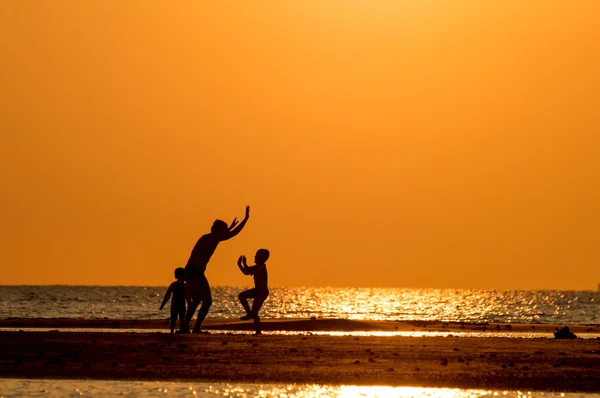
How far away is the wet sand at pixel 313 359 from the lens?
2447cm

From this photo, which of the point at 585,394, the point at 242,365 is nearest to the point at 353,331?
the point at 242,365

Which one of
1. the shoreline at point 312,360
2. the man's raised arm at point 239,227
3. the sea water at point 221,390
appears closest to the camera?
the sea water at point 221,390

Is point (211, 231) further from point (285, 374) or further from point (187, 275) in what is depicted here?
point (285, 374)

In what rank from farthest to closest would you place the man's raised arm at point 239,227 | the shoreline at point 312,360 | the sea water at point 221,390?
the man's raised arm at point 239,227
the shoreline at point 312,360
the sea water at point 221,390

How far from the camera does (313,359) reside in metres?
27.4

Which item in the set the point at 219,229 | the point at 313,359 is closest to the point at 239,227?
the point at 219,229

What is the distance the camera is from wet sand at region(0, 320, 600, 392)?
2447cm

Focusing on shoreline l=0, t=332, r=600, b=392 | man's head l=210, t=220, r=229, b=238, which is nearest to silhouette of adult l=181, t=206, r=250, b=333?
man's head l=210, t=220, r=229, b=238

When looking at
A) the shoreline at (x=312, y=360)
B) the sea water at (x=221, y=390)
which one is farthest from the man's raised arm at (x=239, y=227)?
the sea water at (x=221, y=390)

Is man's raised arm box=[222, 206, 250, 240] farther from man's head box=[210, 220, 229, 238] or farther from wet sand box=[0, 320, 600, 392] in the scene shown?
wet sand box=[0, 320, 600, 392]

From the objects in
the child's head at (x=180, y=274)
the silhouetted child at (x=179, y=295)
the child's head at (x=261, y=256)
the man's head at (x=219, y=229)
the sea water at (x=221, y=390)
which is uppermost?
the man's head at (x=219, y=229)

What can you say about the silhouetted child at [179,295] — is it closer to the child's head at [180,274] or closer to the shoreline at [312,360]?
the child's head at [180,274]

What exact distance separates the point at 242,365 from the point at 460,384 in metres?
4.98

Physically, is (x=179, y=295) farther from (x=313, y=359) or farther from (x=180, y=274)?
(x=313, y=359)
